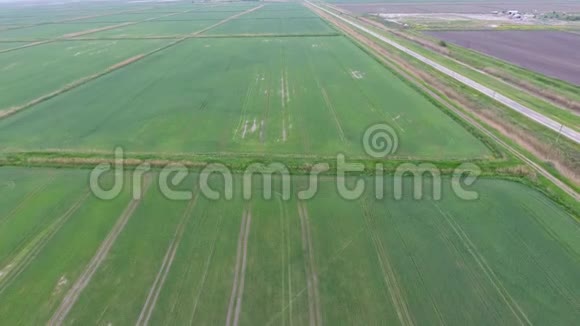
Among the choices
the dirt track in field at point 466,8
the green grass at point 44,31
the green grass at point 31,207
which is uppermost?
the dirt track in field at point 466,8

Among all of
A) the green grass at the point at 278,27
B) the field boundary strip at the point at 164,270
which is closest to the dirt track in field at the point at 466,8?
the green grass at the point at 278,27

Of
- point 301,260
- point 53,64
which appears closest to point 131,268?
point 301,260

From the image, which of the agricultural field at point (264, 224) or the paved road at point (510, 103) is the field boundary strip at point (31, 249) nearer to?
the agricultural field at point (264, 224)

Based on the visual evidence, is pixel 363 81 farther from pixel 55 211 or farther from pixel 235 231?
pixel 55 211

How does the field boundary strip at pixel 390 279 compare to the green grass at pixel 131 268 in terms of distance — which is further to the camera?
the green grass at pixel 131 268

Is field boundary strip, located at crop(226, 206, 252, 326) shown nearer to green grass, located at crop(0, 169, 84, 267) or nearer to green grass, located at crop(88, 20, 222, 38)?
green grass, located at crop(0, 169, 84, 267)

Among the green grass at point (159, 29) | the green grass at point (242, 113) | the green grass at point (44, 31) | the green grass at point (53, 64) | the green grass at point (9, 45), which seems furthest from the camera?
the green grass at point (159, 29)
